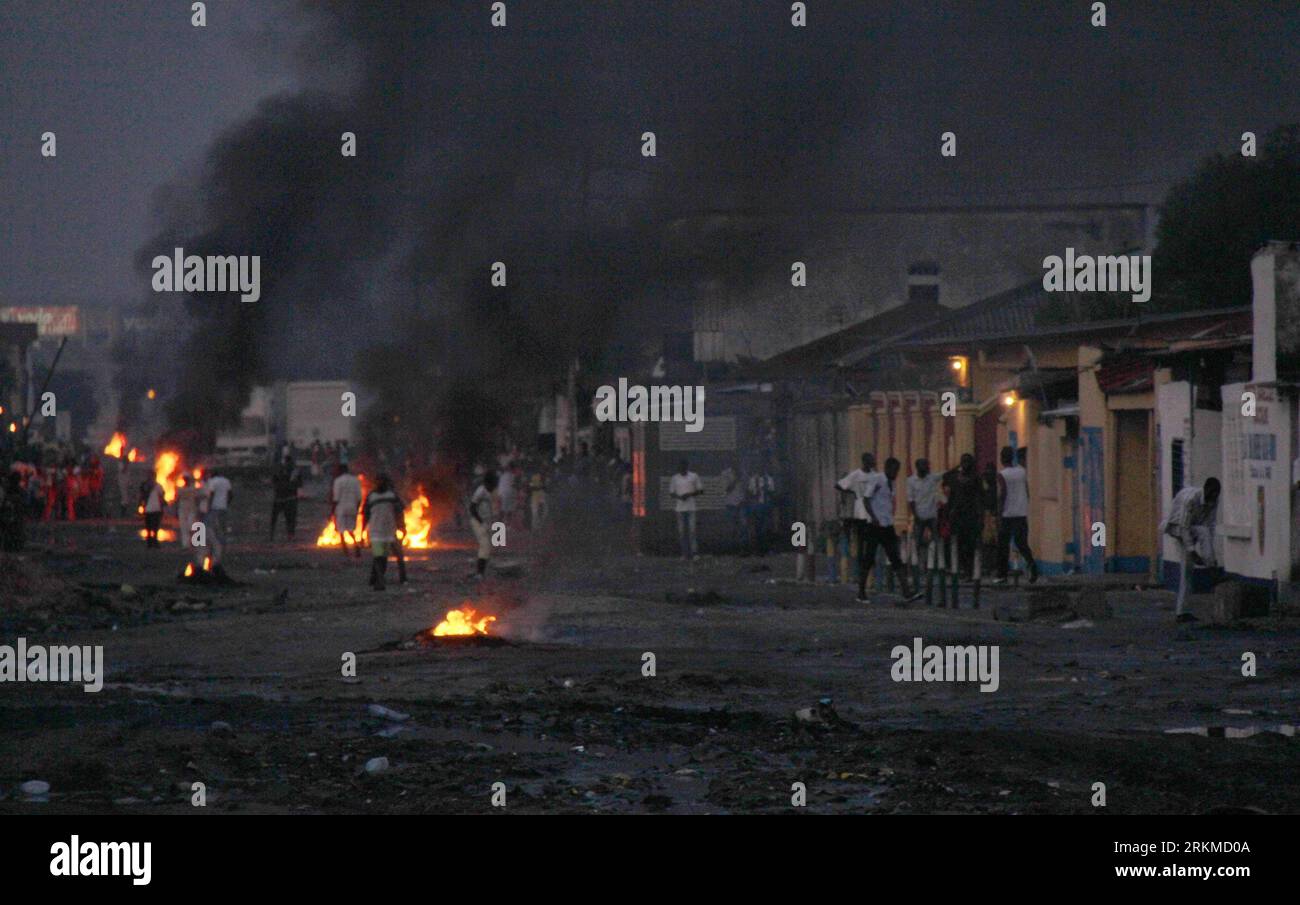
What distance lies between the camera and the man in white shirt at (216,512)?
25.4m

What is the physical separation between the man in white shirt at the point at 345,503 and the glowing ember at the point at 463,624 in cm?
1076

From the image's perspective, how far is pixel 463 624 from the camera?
18.2 m

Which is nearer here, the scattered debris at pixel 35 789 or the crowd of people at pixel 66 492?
the scattered debris at pixel 35 789

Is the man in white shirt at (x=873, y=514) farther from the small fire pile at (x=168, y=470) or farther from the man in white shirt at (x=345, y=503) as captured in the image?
the small fire pile at (x=168, y=470)

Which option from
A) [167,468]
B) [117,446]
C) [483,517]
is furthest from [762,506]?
[117,446]

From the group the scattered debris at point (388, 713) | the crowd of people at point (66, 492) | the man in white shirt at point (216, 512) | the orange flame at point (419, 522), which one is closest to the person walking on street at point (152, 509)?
the orange flame at point (419, 522)

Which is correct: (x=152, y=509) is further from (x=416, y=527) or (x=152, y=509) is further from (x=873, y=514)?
(x=873, y=514)

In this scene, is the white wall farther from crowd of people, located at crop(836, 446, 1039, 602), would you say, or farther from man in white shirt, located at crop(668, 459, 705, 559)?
man in white shirt, located at crop(668, 459, 705, 559)

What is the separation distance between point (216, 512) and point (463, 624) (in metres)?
8.79

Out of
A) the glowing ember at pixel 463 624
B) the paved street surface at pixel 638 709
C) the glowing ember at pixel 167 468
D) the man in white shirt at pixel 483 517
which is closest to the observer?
the paved street surface at pixel 638 709

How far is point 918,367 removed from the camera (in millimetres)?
35562
